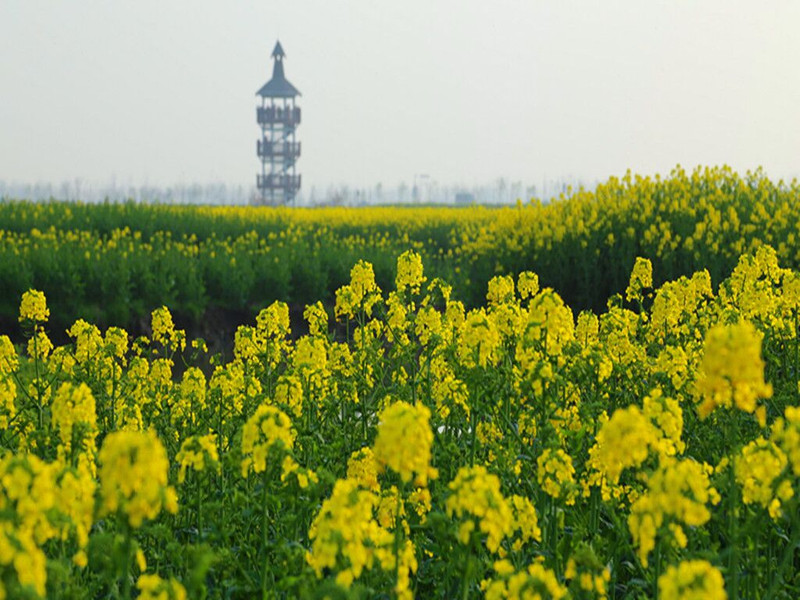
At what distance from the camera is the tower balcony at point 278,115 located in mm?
75375

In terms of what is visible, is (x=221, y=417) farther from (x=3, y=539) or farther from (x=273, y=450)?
(x=3, y=539)

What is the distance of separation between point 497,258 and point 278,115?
66283 millimetres

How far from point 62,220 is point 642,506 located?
61.6ft

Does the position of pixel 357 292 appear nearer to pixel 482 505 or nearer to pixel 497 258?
pixel 482 505

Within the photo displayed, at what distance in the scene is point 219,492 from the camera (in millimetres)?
4387

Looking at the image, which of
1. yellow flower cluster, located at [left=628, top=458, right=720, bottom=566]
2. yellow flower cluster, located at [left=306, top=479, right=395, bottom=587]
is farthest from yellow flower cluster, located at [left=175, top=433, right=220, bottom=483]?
yellow flower cluster, located at [left=628, top=458, right=720, bottom=566]

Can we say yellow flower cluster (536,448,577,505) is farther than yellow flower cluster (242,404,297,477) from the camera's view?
Yes

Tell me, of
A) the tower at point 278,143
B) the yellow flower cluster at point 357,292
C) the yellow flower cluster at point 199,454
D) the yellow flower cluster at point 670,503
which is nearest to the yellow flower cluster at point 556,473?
the yellow flower cluster at point 670,503

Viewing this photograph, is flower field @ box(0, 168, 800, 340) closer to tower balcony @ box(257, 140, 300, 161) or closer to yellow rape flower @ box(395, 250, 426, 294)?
yellow rape flower @ box(395, 250, 426, 294)

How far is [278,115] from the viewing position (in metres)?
76.9

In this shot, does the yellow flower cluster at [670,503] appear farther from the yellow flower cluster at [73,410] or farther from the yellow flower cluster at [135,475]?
the yellow flower cluster at [73,410]

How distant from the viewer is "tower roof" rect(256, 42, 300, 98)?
77188 mm

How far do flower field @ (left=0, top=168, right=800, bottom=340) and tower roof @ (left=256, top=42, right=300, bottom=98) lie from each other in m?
61.4

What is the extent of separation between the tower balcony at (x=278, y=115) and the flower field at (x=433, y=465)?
7054 centimetres
